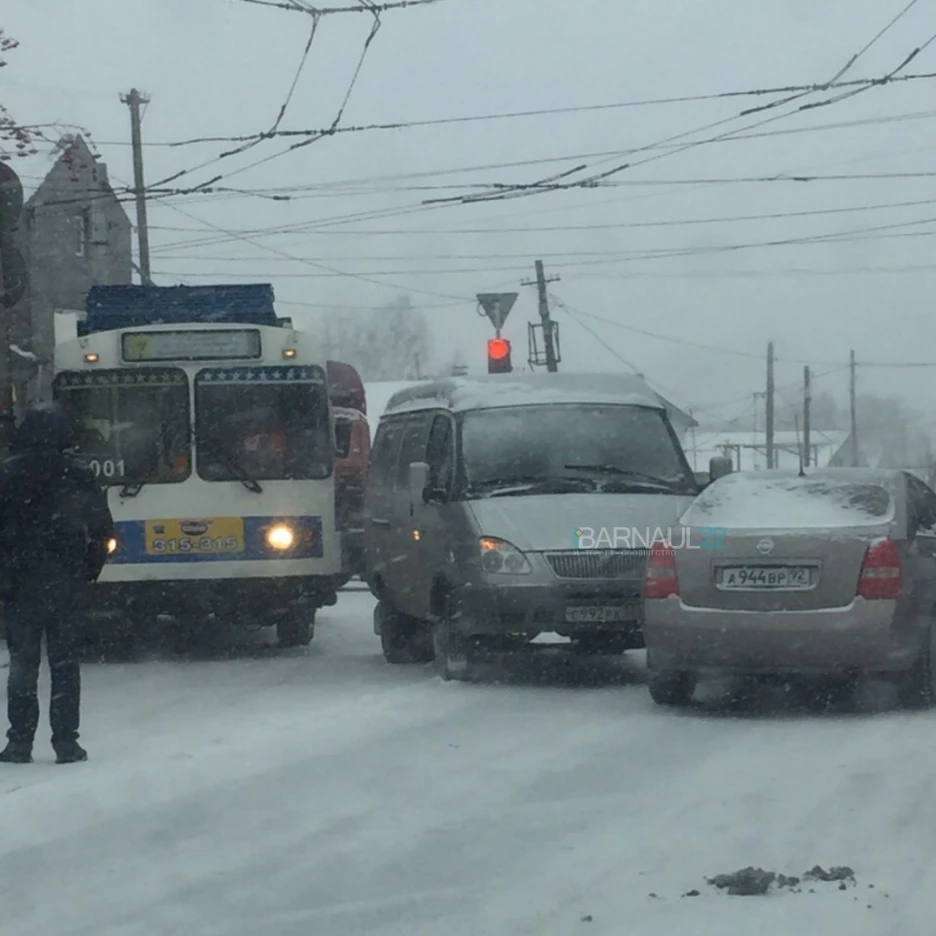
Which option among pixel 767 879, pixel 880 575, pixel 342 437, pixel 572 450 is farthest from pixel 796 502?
pixel 342 437

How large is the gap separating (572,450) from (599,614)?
1.53 meters

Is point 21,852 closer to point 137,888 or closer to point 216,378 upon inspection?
point 137,888

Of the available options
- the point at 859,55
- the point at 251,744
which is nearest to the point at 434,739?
the point at 251,744

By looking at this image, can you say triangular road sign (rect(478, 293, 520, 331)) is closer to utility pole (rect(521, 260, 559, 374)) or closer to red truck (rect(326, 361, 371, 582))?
red truck (rect(326, 361, 371, 582))

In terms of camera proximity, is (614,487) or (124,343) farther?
(124,343)

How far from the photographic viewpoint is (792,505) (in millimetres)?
11219

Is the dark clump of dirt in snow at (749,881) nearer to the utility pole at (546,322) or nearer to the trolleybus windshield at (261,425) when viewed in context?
the trolleybus windshield at (261,425)

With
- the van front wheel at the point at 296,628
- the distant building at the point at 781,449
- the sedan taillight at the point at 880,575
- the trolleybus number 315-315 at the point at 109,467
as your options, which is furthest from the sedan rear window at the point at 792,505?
the distant building at the point at 781,449

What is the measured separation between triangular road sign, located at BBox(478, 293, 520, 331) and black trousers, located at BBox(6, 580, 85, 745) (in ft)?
53.2

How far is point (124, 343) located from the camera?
50.6 feet

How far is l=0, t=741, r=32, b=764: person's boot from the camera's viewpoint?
9.20 m

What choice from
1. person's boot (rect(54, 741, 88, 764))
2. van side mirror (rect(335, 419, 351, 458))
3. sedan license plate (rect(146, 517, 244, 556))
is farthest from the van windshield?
person's boot (rect(54, 741, 88, 764))

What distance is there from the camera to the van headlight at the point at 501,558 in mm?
12414

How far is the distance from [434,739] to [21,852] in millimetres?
3384
